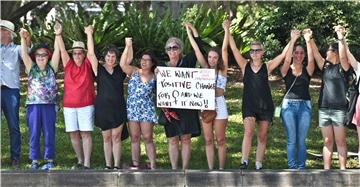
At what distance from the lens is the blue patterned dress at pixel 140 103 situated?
808 cm

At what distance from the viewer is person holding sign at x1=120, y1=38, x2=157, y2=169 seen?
318 inches

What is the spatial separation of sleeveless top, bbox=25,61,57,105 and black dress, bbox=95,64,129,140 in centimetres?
64

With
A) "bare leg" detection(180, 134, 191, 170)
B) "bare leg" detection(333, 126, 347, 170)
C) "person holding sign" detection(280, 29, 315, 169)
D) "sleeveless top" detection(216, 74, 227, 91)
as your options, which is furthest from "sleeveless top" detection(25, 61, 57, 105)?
"bare leg" detection(333, 126, 347, 170)

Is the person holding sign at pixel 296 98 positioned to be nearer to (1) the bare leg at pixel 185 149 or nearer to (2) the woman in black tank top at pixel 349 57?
(2) the woman in black tank top at pixel 349 57

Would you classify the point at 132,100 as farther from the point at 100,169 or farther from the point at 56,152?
the point at 56,152

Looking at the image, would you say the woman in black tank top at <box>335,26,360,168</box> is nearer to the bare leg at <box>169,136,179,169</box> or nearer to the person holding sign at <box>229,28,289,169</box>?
the person holding sign at <box>229,28,289,169</box>

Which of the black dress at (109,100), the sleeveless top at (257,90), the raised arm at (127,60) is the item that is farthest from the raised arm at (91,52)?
the sleeveless top at (257,90)

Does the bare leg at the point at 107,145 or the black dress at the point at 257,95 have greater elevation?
the black dress at the point at 257,95

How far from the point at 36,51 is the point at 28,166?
154 centimetres

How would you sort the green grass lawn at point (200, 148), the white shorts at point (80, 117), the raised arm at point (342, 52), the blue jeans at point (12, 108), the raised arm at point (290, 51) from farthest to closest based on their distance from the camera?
1. the green grass lawn at point (200, 148)
2. the blue jeans at point (12, 108)
3. the white shorts at point (80, 117)
4. the raised arm at point (290, 51)
5. the raised arm at point (342, 52)

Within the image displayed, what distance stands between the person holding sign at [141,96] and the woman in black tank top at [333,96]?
206cm

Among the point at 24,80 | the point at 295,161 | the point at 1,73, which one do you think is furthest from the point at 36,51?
the point at 24,80

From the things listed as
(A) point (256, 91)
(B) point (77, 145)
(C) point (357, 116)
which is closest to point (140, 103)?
(B) point (77, 145)

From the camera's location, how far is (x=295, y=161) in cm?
833
